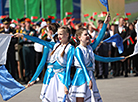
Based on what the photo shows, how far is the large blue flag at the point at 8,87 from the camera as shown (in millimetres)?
6473

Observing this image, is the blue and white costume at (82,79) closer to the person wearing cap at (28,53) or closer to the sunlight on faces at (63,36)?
the sunlight on faces at (63,36)

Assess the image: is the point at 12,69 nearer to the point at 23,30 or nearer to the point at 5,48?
the point at 23,30

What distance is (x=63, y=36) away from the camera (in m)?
6.13

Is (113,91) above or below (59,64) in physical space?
below

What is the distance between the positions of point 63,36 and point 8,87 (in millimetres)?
1438

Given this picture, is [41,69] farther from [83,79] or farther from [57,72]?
[83,79]

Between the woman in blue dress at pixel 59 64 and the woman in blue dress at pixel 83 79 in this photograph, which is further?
the woman in blue dress at pixel 59 64

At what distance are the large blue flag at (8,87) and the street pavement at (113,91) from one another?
1.58 metres

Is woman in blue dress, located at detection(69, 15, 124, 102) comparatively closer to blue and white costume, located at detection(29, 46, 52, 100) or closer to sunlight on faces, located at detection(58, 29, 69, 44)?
sunlight on faces, located at detection(58, 29, 69, 44)

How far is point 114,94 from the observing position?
869 cm

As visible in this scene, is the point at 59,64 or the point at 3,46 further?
the point at 3,46

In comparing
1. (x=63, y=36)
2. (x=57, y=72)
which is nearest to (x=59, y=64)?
(x=57, y=72)

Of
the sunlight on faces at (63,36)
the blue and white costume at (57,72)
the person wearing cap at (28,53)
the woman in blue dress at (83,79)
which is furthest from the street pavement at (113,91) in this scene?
the sunlight on faces at (63,36)

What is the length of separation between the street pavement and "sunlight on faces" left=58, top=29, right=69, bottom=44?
2302 millimetres
